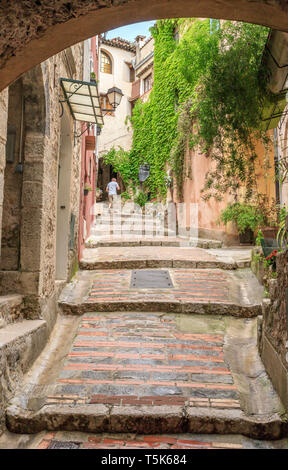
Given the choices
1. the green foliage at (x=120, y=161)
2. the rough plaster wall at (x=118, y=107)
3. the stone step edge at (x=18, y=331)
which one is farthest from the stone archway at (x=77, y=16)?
the rough plaster wall at (x=118, y=107)

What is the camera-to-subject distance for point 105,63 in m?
24.8

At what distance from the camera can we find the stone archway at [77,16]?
5.08 ft

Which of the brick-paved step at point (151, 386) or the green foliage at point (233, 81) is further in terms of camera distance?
the green foliage at point (233, 81)

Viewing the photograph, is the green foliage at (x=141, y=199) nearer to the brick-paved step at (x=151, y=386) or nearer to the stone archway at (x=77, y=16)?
the brick-paved step at (x=151, y=386)

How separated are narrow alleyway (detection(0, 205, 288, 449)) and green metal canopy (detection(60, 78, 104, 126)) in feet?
8.77

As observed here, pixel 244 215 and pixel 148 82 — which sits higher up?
pixel 148 82

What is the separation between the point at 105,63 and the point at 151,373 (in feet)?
83.7

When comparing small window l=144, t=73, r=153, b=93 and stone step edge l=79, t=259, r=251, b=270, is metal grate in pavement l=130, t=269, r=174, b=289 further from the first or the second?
small window l=144, t=73, r=153, b=93

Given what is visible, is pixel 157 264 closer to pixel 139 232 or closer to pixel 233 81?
pixel 233 81

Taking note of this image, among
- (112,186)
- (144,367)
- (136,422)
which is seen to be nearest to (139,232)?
(112,186)

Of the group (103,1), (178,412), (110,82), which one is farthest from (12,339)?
(110,82)

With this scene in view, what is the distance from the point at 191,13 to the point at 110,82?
24875 mm

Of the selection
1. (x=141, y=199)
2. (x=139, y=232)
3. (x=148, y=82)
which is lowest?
(x=139, y=232)

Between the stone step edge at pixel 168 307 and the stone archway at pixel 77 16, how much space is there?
11.1ft
